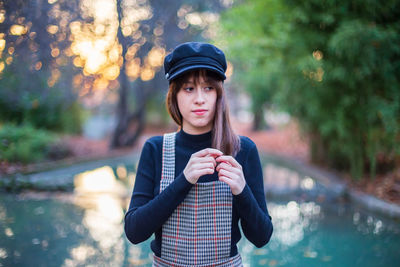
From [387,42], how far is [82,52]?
581cm

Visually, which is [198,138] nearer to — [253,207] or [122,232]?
[253,207]

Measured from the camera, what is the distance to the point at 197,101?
1.45 m

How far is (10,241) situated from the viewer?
3.82m

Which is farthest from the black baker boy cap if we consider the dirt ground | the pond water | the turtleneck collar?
the dirt ground

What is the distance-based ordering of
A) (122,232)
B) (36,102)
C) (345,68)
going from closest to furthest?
(122,232) < (345,68) < (36,102)

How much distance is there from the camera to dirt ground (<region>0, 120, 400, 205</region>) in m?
5.71

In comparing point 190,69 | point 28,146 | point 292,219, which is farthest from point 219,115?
point 28,146

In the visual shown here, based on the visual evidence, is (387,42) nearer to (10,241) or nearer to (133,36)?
(10,241)

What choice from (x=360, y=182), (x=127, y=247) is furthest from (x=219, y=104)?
(x=360, y=182)

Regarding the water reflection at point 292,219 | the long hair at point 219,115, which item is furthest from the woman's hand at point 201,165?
the water reflection at point 292,219

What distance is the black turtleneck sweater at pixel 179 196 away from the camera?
4.39 ft

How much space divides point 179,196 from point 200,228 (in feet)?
0.65

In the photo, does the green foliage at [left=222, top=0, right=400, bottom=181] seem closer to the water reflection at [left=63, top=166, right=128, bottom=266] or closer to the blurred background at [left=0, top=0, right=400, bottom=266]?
the blurred background at [left=0, top=0, right=400, bottom=266]

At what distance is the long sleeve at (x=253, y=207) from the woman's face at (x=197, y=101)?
0.28 meters
